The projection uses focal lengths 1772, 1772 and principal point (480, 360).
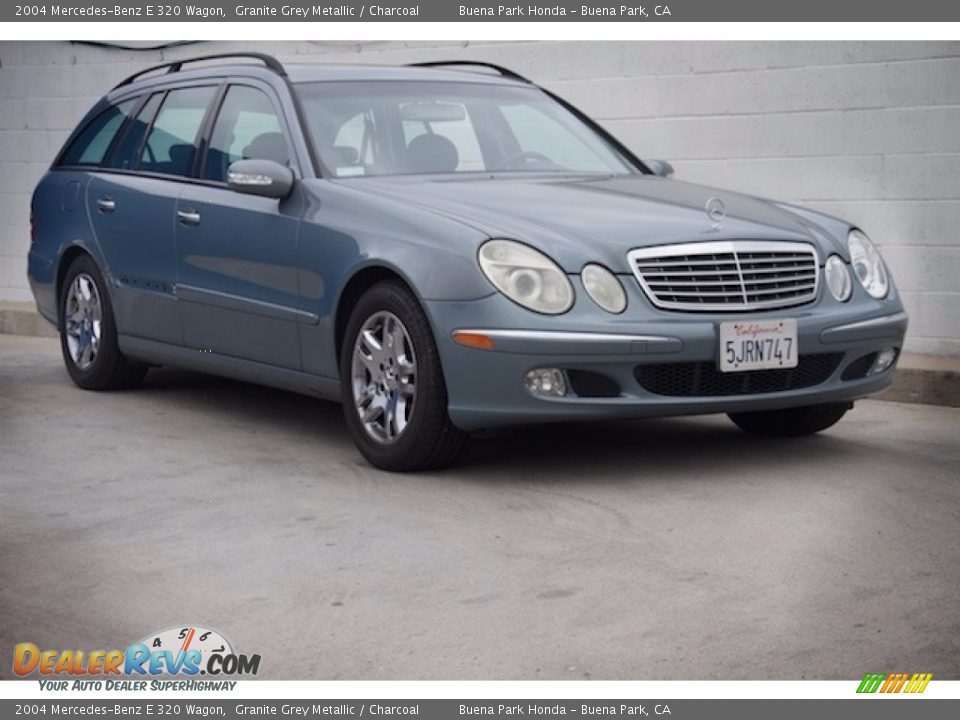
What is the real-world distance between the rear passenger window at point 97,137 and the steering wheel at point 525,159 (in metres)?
2.26

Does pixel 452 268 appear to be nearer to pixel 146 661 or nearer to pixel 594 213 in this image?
pixel 594 213

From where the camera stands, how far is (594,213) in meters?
6.39

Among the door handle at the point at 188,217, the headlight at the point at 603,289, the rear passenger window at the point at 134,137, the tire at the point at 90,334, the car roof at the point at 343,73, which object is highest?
the car roof at the point at 343,73

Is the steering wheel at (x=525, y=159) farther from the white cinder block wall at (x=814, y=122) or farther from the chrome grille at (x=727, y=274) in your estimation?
the white cinder block wall at (x=814, y=122)

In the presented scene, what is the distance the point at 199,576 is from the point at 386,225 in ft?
6.12

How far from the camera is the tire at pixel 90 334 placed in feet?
27.5

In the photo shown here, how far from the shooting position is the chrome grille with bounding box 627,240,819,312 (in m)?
6.08

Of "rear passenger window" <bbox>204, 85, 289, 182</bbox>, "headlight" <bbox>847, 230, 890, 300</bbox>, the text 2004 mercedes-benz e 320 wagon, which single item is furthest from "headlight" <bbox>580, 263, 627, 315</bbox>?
"rear passenger window" <bbox>204, 85, 289, 182</bbox>

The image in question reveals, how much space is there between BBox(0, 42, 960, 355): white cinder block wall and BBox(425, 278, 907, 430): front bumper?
10.2 feet

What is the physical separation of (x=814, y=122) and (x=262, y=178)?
3.65 metres

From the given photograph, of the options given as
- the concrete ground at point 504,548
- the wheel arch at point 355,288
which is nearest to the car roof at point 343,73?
the wheel arch at point 355,288

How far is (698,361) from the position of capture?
604 cm

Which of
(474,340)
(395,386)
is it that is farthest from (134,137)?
(474,340)

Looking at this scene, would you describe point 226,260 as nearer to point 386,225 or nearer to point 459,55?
point 386,225
